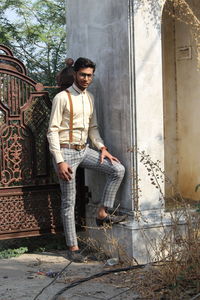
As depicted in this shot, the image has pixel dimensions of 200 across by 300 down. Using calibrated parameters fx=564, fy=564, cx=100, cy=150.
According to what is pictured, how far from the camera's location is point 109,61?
21.3ft

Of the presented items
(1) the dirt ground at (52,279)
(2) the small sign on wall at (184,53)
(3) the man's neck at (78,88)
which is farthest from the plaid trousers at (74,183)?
(2) the small sign on wall at (184,53)

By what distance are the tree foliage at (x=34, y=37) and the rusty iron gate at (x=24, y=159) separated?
352 centimetres

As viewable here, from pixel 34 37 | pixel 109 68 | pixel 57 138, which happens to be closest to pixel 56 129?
pixel 57 138

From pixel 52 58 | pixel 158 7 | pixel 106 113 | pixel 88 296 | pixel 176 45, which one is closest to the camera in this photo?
pixel 88 296

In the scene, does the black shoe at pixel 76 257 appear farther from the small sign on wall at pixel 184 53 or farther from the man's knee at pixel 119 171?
the small sign on wall at pixel 184 53

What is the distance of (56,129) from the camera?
20.1ft

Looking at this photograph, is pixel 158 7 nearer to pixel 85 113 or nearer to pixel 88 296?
pixel 85 113

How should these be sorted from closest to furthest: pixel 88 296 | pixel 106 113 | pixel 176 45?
pixel 88 296 → pixel 106 113 → pixel 176 45

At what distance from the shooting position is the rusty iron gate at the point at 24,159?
645 centimetres

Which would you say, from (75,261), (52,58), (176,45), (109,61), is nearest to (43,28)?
(52,58)

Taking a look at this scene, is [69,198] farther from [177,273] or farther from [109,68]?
Result: [177,273]

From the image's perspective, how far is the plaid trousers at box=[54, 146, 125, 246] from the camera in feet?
20.4

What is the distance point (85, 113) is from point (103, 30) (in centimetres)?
106

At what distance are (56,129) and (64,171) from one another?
1.53ft
